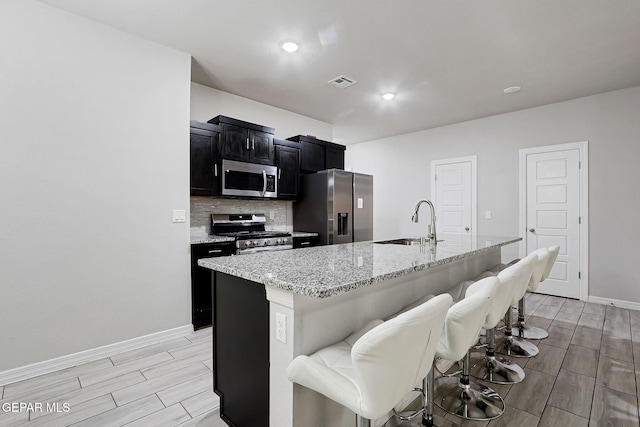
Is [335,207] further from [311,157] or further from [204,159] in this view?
[204,159]

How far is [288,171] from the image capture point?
4281 mm

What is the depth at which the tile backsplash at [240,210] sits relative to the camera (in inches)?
146

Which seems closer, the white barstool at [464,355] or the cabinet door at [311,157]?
the white barstool at [464,355]

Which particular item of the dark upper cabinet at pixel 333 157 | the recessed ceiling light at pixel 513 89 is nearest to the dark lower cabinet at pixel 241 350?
the dark upper cabinet at pixel 333 157

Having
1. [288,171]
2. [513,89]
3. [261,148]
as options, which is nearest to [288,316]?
[261,148]

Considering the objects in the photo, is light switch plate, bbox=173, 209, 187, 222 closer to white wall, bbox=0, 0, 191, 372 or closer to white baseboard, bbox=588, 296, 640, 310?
white wall, bbox=0, 0, 191, 372

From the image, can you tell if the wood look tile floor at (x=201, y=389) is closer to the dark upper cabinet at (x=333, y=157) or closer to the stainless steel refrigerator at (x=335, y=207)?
the stainless steel refrigerator at (x=335, y=207)

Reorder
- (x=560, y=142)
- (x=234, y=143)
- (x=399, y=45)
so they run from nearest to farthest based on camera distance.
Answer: (x=399, y=45)
(x=234, y=143)
(x=560, y=142)

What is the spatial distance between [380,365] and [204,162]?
3.01m

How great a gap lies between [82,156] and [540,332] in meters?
4.42

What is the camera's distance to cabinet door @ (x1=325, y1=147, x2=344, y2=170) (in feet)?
15.9

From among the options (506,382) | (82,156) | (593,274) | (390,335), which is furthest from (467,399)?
(593,274)

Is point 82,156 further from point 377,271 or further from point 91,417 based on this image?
point 377,271

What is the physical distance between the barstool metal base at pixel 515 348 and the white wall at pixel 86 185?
292cm
